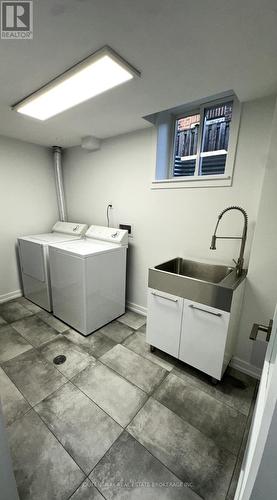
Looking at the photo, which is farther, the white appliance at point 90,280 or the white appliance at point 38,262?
the white appliance at point 38,262

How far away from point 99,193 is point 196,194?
1.45m

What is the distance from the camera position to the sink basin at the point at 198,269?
2.01 meters

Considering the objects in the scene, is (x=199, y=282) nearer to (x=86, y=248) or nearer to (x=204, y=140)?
(x=86, y=248)

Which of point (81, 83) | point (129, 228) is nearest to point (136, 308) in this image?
point (129, 228)

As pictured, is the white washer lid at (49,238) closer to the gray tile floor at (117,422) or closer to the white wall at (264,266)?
the gray tile floor at (117,422)

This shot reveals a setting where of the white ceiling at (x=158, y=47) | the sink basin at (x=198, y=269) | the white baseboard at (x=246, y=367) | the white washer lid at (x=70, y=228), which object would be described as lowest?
the white baseboard at (x=246, y=367)

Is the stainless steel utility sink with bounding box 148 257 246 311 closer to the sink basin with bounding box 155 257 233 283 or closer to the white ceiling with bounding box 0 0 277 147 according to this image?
the sink basin with bounding box 155 257 233 283

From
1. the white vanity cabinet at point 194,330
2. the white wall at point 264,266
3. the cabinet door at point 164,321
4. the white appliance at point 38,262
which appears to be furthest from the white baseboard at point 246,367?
the white appliance at point 38,262

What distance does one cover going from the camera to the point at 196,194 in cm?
204

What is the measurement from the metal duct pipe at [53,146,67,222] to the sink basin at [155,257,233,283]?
2.08 meters

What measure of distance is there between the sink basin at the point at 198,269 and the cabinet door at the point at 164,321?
1.05ft

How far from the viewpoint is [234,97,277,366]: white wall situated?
60.7 inches

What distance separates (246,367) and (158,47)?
2467 millimetres

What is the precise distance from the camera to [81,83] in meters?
1.46
